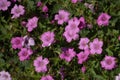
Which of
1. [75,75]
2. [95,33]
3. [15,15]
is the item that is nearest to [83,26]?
[95,33]

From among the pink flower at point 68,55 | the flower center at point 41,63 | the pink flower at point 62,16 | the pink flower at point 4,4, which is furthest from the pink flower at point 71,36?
the pink flower at point 4,4

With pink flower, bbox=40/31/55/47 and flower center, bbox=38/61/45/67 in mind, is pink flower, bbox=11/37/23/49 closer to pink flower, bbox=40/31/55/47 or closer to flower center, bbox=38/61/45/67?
pink flower, bbox=40/31/55/47

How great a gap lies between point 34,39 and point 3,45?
385 mm

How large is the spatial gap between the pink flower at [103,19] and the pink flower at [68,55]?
0.38 meters

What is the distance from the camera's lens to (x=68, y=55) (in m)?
3.96

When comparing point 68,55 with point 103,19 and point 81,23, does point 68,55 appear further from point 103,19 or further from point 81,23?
point 103,19

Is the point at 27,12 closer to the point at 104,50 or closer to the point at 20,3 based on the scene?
the point at 20,3

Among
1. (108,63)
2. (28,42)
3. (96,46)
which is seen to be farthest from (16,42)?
(108,63)

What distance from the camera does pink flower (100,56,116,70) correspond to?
12.1 feet

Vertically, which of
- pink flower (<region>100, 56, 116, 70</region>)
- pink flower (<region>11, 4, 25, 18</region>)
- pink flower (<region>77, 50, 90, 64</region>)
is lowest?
pink flower (<region>100, 56, 116, 70</region>)

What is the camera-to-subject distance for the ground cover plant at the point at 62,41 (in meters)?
3.91

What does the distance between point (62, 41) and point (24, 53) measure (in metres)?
0.40

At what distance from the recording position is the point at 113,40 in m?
4.02

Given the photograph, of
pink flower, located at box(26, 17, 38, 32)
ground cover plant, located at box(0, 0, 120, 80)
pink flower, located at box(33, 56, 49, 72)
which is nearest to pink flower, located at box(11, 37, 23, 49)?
ground cover plant, located at box(0, 0, 120, 80)
